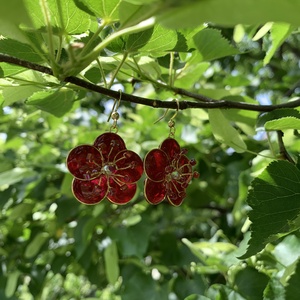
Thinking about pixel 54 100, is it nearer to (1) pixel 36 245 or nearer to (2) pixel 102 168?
(2) pixel 102 168

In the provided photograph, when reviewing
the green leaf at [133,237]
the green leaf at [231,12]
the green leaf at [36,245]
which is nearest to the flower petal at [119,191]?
the green leaf at [231,12]

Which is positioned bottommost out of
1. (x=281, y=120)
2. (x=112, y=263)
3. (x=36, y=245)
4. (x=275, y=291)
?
(x=36, y=245)

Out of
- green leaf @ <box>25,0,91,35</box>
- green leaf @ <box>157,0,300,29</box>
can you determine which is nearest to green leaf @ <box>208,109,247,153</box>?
green leaf @ <box>25,0,91,35</box>

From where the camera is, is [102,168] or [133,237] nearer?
[102,168]

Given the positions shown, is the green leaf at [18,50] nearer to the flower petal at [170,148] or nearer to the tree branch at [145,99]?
the tree branch at [145,99]

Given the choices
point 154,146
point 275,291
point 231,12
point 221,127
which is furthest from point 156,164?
point 154,146

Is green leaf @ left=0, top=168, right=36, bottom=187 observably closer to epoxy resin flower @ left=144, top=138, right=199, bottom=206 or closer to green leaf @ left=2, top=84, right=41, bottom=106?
green leaf @ left=2, top=84, right=41, bottom=106

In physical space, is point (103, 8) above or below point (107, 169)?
above
